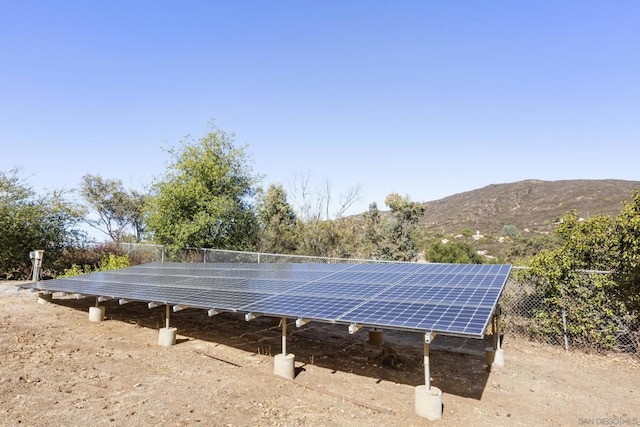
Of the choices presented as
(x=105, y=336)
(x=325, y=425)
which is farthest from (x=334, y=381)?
(x=105, y=336)

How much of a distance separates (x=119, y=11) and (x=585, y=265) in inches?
703

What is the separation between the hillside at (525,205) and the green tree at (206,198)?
31877mm

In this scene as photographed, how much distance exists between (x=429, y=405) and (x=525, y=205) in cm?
5438

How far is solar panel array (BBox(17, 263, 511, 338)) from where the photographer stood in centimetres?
560

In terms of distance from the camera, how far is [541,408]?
579 centimetres

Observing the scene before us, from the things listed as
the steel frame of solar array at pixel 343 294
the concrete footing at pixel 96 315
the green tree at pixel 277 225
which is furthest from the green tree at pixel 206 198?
the concrete footing at pixel 96 315

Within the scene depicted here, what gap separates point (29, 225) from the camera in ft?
57.4

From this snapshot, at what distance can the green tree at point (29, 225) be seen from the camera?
1709 cm

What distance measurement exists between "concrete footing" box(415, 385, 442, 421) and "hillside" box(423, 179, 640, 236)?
40.1 m

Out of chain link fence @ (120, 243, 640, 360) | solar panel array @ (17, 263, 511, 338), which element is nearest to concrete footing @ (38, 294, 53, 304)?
solar panel array @ (17, 263, 511, 338)

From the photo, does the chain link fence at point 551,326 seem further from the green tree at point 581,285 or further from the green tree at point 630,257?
the green tree at point 630,257

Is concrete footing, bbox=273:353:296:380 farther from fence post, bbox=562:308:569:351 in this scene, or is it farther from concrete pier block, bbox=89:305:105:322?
concrete pier block, bbox=89:305:105:322

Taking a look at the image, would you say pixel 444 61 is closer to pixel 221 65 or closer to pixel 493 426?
pixel 221 65

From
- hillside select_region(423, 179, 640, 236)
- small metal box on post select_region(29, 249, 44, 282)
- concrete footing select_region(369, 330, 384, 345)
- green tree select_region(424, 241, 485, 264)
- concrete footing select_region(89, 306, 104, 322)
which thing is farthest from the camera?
hillside select_region(423, 179, 640, 236)
